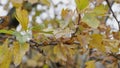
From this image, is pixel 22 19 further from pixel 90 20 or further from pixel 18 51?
pixel 90 20

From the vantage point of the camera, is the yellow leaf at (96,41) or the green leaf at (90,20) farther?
the yellow leaf at (96,41)

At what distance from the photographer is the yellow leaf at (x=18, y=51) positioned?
1.09 meters

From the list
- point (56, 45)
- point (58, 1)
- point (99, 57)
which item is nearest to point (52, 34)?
point (56, 45)

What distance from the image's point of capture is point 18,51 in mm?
1103

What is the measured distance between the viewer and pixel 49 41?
1.23 meters

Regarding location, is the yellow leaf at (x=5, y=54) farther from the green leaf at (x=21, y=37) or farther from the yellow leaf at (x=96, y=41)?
the yellow leaf at (x=96, y=41)

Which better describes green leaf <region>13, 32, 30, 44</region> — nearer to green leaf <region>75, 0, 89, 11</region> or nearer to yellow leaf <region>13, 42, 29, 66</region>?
yellow leaf <region>13, 42, 29, 66</region>

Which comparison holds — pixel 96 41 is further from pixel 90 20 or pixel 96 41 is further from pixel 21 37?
pixel 21 37

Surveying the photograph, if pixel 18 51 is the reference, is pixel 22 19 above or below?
above

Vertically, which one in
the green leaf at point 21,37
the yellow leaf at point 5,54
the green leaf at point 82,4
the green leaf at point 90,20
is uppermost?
the green leaf at point 82,4

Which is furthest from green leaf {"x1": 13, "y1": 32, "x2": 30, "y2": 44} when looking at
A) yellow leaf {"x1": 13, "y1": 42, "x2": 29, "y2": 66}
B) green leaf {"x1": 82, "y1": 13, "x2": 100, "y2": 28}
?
green leaf {"x1": 82, "y1": 13, "x2": 100, "y2": 28}

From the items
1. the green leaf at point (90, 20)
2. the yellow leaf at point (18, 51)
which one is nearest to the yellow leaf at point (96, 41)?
the green leaf at point (90, 20)

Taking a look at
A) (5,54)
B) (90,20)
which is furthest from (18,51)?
(90,20)

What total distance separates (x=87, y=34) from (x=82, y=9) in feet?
0.50
